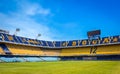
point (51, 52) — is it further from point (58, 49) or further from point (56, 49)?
point (58, 49)

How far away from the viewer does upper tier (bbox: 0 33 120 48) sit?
206 feet

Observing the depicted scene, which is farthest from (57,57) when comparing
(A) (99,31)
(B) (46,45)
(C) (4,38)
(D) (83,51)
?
(C) (4,38)

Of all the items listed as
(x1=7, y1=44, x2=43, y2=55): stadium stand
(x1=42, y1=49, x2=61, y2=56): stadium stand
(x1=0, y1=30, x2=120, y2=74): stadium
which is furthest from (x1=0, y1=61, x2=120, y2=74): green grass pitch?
(x1=42, y1=49, x2=61, y2=56): stadium stand

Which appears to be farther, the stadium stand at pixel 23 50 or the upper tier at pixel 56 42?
the upper tier at pixel 56 42

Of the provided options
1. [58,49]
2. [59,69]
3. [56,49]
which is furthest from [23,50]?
[59,69]

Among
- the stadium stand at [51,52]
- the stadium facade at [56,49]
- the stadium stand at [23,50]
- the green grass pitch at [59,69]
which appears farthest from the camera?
the stadium stand at [51,52]

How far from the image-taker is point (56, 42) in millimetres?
82812

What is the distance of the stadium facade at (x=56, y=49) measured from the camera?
60.7 m

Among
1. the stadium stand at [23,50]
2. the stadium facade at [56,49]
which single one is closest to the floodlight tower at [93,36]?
the stadium facade at [56,49]

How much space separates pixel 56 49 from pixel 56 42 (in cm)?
392

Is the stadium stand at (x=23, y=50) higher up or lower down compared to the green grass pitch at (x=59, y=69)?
higher up

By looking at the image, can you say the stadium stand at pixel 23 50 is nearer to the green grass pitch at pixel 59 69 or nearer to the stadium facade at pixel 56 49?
the stadium facade at pixel 56 49

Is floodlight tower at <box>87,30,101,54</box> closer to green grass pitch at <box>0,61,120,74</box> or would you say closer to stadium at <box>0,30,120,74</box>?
stadium at <box>0,30,120,74</box>

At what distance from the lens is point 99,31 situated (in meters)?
73.8
